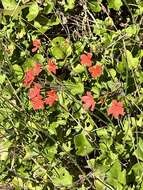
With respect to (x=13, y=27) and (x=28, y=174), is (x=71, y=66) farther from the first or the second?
(x=28, y=174)

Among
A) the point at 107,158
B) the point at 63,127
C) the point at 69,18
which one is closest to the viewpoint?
the point at 107,158

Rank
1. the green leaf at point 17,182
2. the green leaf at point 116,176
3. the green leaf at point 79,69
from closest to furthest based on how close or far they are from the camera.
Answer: the green leaf at point 116,176
the green leaf at point 79,69
the green leaf at point 17,182

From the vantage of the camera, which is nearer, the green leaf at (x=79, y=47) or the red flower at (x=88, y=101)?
the red flower at (x=88, y=101)

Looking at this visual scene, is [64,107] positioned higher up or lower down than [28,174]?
higher up

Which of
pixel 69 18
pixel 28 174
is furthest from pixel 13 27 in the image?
pixel 28 174

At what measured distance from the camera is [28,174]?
258 cm

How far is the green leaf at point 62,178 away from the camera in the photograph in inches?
92.4

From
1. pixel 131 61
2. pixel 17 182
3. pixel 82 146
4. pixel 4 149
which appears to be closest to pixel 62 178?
pixel 82 146

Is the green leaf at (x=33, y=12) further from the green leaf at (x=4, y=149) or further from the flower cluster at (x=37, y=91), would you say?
the green leaf at (x=4, y=149)

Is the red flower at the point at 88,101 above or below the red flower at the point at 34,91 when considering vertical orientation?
below

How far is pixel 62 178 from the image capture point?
2365 millimetres

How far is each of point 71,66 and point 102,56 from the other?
14 cm

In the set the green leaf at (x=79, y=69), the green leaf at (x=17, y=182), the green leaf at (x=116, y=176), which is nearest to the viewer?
the green leaf at (x=116, y=176)

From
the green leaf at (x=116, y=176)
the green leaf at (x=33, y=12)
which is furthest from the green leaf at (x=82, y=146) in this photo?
the green leaf at (x=33, y=12)
